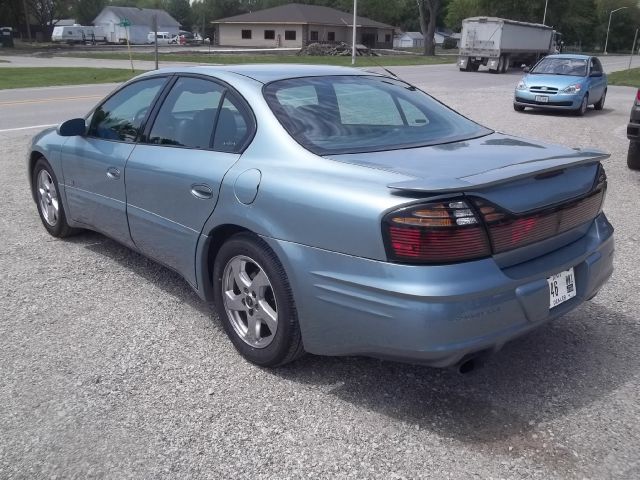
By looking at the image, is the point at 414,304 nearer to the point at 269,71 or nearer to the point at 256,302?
the point at 256,302

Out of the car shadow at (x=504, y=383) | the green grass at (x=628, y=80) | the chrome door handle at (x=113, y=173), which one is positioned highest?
the chrome door handle at (x=113, y=173)

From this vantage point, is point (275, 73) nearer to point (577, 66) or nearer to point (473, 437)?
point (473, 437)

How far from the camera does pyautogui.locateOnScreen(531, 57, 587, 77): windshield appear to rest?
59.0 feet

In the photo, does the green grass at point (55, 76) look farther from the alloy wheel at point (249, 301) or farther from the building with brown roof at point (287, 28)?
the building with brown roof at point (287, 28)

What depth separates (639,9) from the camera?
11738cm

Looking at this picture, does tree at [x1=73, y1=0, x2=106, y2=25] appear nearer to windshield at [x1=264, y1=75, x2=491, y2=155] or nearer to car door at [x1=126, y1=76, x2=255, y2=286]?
car door at [x1=126, y1=76, x2=255, y2=286]

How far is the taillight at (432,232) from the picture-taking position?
2.85 m

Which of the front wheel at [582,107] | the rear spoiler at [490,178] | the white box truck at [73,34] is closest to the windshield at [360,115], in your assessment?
the rear spoiler at [490,178]

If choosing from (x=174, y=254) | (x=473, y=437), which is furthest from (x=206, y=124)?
(x=473, y=437)

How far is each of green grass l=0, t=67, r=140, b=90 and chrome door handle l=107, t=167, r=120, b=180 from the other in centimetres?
2144

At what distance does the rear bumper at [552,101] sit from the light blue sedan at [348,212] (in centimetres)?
1381

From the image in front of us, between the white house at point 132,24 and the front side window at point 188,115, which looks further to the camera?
the white house at point 132,24

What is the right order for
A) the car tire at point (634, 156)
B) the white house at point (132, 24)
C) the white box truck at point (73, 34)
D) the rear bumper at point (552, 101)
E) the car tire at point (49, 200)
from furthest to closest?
the white house at point (132, 24), the white box truck at point (73, 34), the rear bumper at point (552, 101), the car tire at point (634, 156), the car tire at point (49, 200)

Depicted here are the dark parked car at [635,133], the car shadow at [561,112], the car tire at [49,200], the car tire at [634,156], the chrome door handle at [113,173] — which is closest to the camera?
the chrome door handle at [113,173]
